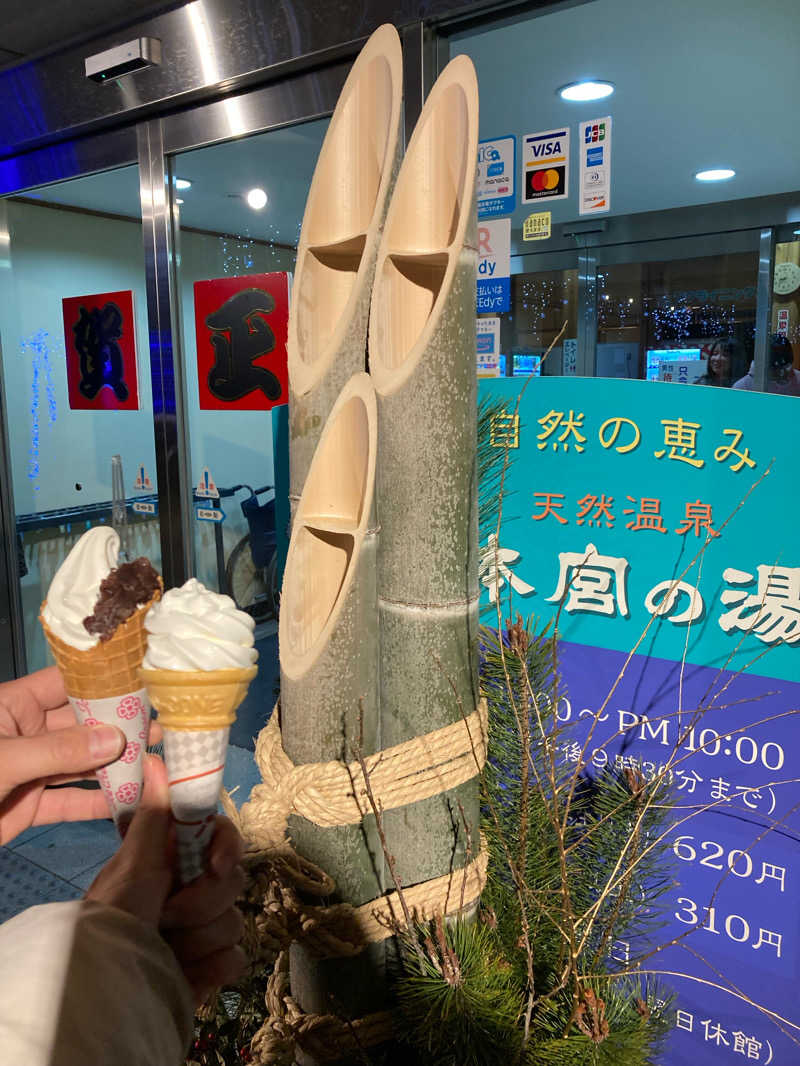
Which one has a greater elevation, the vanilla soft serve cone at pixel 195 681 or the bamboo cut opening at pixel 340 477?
the bamboo cut opening at pixel 340 477

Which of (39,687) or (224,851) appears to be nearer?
(224,851)

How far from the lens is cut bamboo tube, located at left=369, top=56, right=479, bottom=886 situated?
99 cm

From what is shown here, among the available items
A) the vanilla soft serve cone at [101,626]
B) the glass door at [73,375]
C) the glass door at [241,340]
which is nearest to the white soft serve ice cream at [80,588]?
the vanilla soft serve cone at [101,626]

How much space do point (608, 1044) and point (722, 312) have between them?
1.25 metres

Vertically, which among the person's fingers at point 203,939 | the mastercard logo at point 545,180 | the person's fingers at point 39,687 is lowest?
the person's fingers at point 203,939

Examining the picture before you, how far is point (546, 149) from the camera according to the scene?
1.61m

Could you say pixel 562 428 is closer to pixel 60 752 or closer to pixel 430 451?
pixel 430 451

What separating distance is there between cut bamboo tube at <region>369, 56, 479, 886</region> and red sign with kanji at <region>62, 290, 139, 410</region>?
1.75 meters

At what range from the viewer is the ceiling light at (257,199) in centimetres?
217

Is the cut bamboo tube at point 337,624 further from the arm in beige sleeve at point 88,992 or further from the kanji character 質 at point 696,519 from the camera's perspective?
the kanji character 質 at point 696,519

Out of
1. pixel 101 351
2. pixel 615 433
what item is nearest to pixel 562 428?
pixel 615 433

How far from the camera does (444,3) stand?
160cm

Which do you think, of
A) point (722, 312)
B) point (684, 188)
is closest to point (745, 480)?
point (722, 312)

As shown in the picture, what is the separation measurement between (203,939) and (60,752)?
0.76 ft
